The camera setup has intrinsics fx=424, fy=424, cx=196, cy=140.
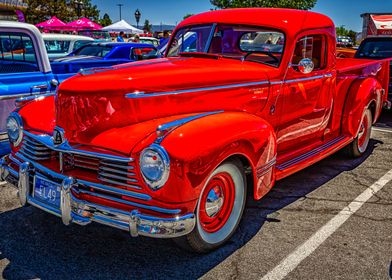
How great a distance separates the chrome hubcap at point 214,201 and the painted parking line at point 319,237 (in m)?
0.57

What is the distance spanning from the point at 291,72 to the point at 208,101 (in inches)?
42.7

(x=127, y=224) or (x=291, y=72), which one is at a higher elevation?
(x=291, y=72)

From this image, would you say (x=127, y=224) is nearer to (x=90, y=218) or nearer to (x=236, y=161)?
(x=90, y=218)

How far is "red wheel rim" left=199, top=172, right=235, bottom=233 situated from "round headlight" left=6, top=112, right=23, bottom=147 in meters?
1.67

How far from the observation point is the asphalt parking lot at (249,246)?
9.53ft

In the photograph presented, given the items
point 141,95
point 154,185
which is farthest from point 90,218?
point 141,95

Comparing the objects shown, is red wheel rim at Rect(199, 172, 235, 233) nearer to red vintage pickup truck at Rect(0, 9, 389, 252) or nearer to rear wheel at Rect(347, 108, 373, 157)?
red vintage pickup truck at Rect(0, 9, 389, 252)

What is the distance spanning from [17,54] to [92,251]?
2.76 meters

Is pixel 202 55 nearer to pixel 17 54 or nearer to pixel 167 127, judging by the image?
pixel 167 127

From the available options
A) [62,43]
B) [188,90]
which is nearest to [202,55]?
[188,90]

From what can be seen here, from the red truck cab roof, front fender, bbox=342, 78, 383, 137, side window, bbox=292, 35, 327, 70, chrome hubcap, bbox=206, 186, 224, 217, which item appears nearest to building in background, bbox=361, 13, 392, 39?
front fender, bbox=342, 78, 383, 137

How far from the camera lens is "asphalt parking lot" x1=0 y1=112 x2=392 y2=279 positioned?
2.91m

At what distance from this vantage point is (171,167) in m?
2.58

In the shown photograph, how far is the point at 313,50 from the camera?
4453mm
